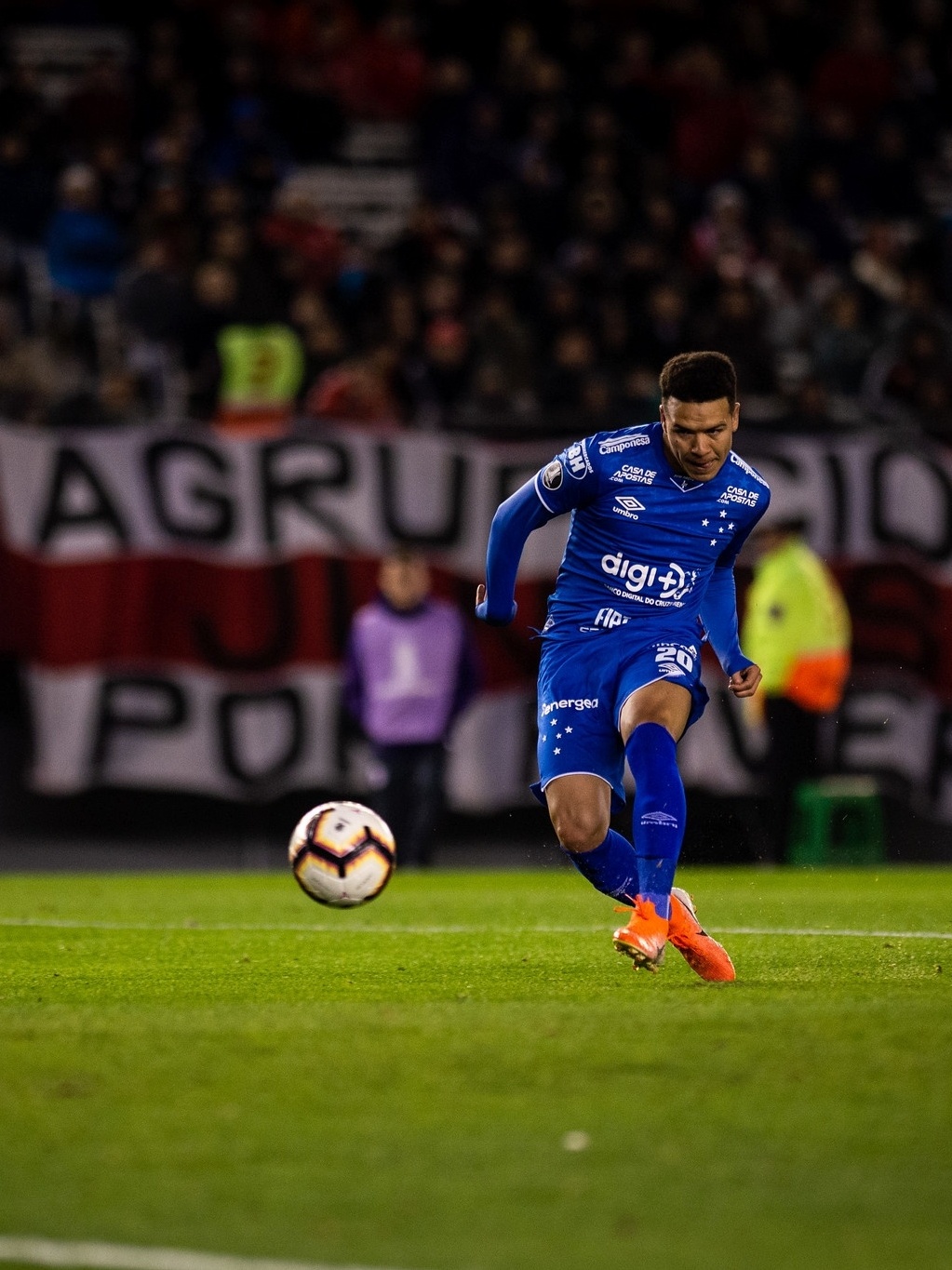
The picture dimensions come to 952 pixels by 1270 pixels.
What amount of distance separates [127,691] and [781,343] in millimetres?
6443

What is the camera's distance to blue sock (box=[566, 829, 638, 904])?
7.93 metres

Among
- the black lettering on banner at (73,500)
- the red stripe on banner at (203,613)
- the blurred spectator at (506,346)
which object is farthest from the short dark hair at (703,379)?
the blurred spectator at (506,346)

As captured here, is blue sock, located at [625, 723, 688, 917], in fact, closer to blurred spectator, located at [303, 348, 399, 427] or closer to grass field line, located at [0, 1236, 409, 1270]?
grass field line, located at [0, 1236, 409, 1270]

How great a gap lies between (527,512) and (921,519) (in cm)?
958

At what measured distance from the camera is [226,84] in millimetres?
19156

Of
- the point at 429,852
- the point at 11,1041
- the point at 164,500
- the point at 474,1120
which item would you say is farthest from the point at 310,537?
the point at 474,1120

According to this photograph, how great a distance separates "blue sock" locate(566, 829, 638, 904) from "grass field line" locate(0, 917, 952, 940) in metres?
1.82

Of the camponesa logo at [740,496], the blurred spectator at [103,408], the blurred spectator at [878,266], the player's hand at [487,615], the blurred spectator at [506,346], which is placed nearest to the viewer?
the player's hand at [487,615]

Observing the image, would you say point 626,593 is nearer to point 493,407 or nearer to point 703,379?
point 703,379

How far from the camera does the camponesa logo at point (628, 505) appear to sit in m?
7.91

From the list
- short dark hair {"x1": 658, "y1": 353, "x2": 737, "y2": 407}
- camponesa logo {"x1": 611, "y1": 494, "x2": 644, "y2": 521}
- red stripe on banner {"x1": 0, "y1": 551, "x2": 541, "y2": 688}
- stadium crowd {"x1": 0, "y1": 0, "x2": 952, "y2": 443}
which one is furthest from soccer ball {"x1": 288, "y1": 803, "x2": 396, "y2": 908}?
stadium crowd {"x1": 0, "y1": 0, "x2": 952, "y2": 443}

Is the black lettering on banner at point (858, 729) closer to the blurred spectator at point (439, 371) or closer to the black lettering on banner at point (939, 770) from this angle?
the black lettering on banner at point (939, 770)

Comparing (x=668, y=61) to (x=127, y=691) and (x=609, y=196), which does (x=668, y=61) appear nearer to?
(x=609, y=196)

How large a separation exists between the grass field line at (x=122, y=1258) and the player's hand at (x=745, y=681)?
4.20m
